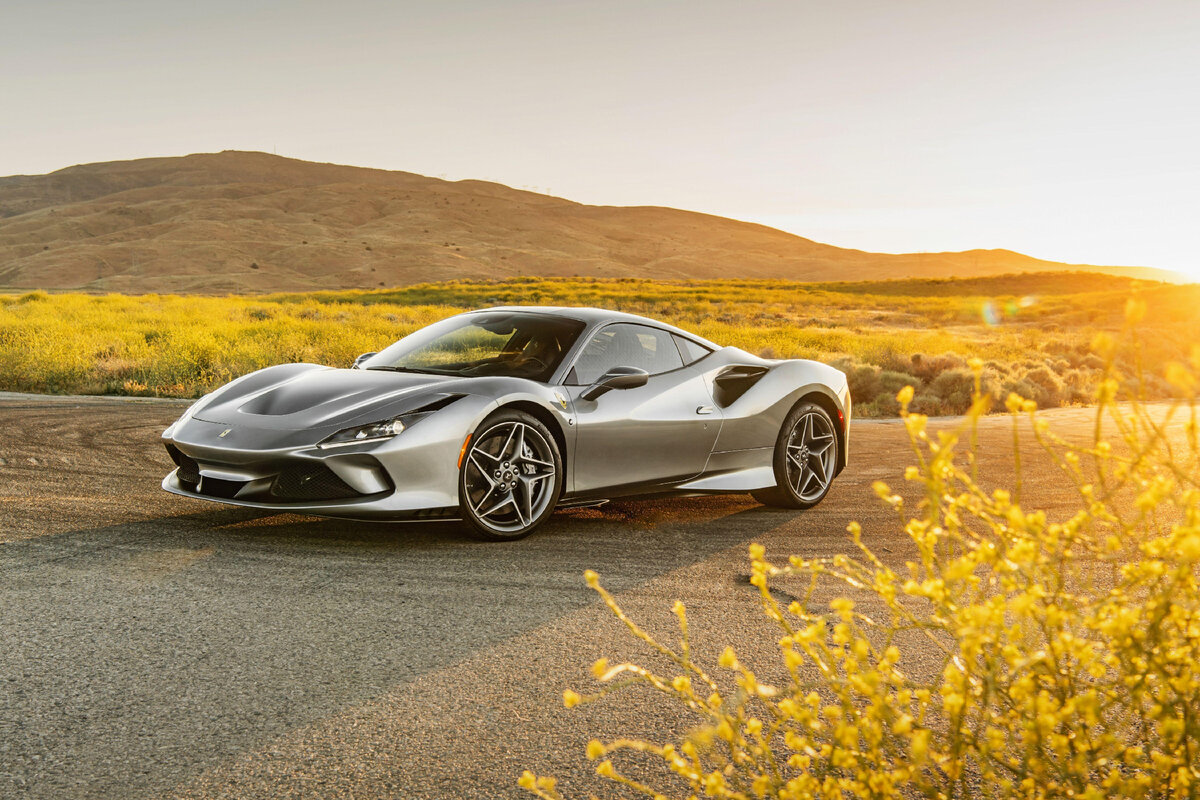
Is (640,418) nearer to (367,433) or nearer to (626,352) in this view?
(626,352)

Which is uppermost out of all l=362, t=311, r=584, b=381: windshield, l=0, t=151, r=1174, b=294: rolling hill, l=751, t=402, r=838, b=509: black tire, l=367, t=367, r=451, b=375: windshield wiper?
l=0, t=151, r=1174, b=294: rolling hill

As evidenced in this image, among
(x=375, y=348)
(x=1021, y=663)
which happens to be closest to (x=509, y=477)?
(x=1021, y=663)

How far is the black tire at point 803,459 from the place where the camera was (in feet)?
24.5

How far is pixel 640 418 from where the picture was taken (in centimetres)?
658

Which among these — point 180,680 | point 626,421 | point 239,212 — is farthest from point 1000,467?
point 239,212

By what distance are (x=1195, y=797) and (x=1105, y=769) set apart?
925mm

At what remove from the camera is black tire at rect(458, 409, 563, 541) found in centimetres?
588

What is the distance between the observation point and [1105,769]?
2887 millimetres

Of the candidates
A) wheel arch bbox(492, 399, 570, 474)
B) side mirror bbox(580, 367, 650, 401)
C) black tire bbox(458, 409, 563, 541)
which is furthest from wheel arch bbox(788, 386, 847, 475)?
black tire bbox(458, 409, 563, 541)

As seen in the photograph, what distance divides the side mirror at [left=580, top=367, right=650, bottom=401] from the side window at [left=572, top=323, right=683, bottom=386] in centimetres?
13

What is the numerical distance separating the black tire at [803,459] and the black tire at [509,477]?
1.93 meters

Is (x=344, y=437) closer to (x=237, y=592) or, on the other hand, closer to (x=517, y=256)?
(x=237, y=592)

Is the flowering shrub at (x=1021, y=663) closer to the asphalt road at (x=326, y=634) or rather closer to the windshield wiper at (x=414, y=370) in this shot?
the asphalt road at (x=326, y=634)

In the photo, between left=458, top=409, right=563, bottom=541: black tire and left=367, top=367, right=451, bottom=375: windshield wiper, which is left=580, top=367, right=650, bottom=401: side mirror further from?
left=367, top=367, right=451, bottom=375: windshield wiper
